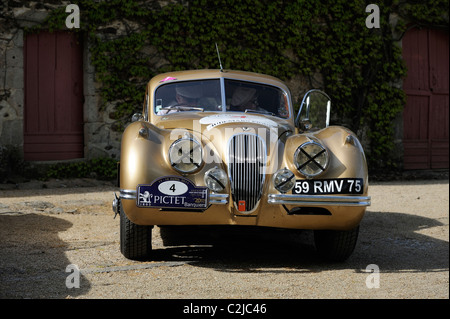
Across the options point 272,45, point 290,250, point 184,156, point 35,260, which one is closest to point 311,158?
point 184,156

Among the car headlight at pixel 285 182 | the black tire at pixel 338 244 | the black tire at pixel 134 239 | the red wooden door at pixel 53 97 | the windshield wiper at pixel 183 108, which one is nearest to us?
the car headlight at pixel 285 182

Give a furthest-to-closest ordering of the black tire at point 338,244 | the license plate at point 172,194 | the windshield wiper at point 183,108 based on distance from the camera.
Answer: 1. the windshield wiper at point 183,108
2. the black tire at point 338,244
3. the license plate at point 172,194

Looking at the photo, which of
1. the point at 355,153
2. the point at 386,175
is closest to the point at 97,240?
the point at 355,153

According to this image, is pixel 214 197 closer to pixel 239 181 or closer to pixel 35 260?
pixel 239 181

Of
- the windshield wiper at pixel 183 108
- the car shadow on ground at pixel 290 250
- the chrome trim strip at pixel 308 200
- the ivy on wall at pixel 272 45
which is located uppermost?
the ivy on wall at pixel 272 45

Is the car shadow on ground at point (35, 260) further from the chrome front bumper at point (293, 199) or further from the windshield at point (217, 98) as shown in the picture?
the windshield at point (217, 98)

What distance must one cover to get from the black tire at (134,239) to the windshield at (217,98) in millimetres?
1209

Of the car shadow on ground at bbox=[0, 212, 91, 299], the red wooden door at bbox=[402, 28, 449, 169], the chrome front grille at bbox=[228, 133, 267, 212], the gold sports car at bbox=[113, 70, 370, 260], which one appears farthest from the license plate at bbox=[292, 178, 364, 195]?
the red wooden door at bbox=[402, 28, 449, 169]

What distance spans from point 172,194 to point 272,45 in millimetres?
6761

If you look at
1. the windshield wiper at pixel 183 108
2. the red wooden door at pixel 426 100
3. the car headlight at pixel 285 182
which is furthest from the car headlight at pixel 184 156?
the red wooden door at pixel 426 100

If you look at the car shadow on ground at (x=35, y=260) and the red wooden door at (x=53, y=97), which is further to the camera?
the red wooden door at (x=53, y=97)

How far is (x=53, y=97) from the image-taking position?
9156mm

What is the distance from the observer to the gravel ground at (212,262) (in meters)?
3.48

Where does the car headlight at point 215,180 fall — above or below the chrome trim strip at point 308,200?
above
